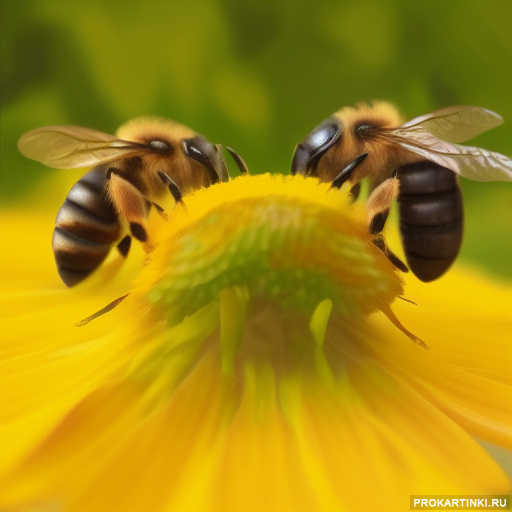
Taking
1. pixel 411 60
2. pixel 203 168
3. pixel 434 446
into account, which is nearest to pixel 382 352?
pixel 434 446

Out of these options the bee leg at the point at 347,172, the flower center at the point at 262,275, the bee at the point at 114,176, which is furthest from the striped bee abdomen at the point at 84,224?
the bee leg at the point at 347,172

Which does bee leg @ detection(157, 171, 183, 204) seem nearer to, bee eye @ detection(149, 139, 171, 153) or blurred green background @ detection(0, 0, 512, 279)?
bee eye @ detection(149, 139, 171, 153)

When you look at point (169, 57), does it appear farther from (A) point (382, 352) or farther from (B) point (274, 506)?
(B) point (274, 506)

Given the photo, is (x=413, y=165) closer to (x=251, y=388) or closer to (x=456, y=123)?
(x=456, y=123)

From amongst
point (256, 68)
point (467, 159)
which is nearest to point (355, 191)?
point (467, 159)

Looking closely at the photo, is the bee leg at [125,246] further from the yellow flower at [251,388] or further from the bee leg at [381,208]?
the bee leg at [381,208]

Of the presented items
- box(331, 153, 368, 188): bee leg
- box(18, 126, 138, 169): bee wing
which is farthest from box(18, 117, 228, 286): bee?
box(331, 153, 368, 188): bee leg
